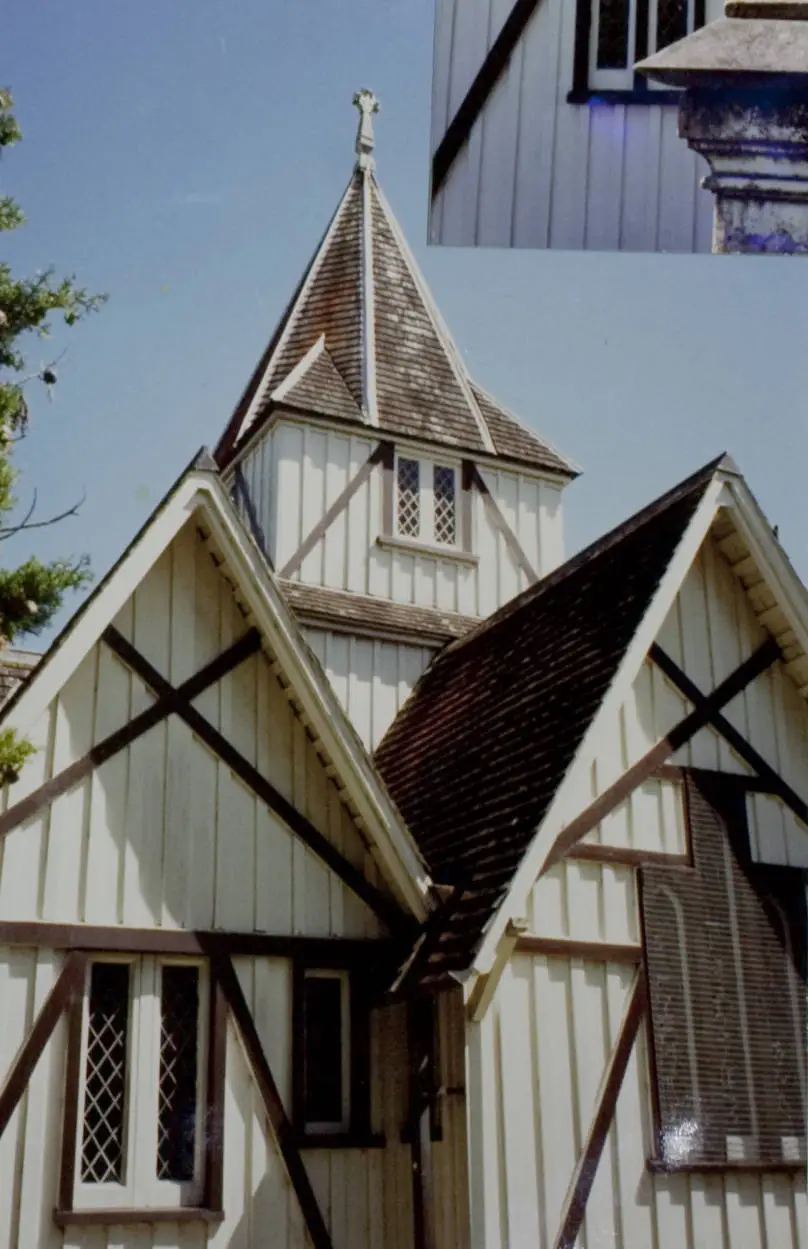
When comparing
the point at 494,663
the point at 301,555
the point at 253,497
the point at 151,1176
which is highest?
the point at 253,497

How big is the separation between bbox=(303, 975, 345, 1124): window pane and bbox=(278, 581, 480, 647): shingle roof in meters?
4.52

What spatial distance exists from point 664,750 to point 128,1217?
16.1 ft

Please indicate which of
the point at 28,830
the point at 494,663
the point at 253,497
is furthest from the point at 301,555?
the point at 28,830

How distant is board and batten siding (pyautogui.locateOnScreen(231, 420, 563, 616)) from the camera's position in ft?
49.0

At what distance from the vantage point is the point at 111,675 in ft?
33.2

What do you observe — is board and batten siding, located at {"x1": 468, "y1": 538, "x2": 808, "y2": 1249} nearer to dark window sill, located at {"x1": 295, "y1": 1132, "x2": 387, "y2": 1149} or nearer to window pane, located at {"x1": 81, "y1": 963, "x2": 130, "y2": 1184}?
dark window sill, located at {"x1": 295, "y1": 1132, "x2": 387, "y2": 1149}

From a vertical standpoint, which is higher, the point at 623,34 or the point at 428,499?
the point at 623,34

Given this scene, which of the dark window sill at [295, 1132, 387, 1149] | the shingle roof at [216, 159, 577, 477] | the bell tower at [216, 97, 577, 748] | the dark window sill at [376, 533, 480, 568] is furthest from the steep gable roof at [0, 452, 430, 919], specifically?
the shingle roof at [216, 159, 577, 477]

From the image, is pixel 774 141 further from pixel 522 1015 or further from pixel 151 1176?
pixel 151 1176

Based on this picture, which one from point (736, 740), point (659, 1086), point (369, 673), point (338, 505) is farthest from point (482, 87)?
point (659, 1086)

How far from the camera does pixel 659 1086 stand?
9375 millimetres

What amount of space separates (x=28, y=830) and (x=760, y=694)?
563 centimetres

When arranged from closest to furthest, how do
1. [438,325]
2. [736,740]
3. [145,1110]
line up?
[145,1110] → [736,740] → [438,325]

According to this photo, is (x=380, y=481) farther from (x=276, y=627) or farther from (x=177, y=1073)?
(x=177, y=1073)
